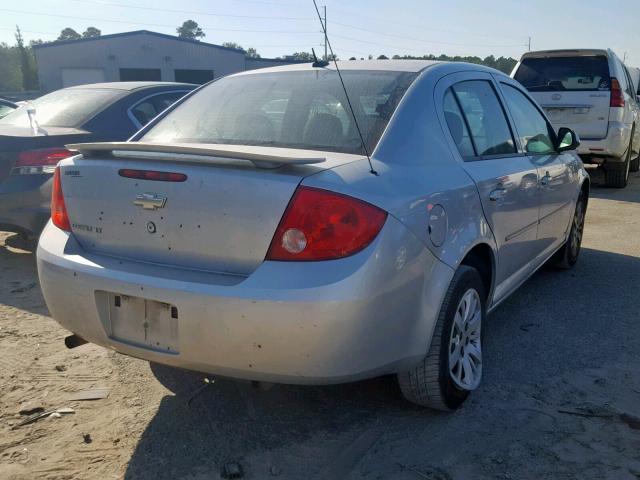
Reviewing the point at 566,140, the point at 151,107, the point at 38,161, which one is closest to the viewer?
the point at 566,140

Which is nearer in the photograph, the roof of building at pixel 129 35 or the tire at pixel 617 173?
the tire at pixel 617 173

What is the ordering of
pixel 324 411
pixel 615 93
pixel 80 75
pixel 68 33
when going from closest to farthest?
pixel 324 411, pixel 615 93, pixel 80 75, pixel 68 33

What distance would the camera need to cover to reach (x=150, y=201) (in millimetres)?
2648

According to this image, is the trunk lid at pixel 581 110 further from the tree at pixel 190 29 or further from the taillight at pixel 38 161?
the tree at pixel 190 29

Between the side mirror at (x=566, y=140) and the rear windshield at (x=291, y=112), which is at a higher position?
the rear windshield at (x=291, y=112)

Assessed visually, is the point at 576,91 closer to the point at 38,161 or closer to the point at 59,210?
the point at 38,161

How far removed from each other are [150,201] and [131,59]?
135ft

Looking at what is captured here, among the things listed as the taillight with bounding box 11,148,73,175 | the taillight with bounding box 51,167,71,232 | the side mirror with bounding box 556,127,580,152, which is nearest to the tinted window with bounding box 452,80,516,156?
the side mirror with bounding box 556,127,580,152

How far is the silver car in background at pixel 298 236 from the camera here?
2.41 m

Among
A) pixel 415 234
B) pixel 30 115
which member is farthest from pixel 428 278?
pixel 30 115

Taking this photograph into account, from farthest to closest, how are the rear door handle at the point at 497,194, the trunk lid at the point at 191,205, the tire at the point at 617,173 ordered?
the tire at the point at 617,173 < the rear door handle at the point at 497,194 < the trunk lid at the point at 191,205

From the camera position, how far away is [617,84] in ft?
32.1

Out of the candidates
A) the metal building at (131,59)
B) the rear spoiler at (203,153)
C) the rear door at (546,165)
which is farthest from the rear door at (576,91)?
the metal building at (131,59)

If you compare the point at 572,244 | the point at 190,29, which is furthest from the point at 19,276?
the point at 190,29
